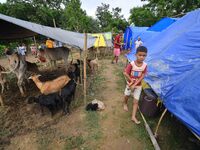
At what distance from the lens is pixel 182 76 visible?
295 centimetres

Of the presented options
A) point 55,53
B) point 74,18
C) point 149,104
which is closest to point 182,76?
point 149,104

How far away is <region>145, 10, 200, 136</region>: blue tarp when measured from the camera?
8.09 ft

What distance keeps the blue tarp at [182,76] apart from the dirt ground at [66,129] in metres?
1.11

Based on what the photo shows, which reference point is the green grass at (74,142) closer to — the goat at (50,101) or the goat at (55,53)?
the goat at (50,101)

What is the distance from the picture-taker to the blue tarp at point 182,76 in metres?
2.46

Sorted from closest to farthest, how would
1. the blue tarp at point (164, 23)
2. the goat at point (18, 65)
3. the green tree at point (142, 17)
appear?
the goat at point (18, 65)
the blue tarp at point (164, 23)
the green tree at point (142, 17)

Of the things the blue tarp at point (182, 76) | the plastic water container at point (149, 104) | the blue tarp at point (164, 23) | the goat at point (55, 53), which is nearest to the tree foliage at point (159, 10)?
the blue tarp at point (164, 23)

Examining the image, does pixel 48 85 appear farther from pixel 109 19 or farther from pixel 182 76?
pixel 109 19

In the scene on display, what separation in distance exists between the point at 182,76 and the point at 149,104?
3.67 ft

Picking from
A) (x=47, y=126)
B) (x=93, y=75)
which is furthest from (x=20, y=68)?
(x=93, y=75)

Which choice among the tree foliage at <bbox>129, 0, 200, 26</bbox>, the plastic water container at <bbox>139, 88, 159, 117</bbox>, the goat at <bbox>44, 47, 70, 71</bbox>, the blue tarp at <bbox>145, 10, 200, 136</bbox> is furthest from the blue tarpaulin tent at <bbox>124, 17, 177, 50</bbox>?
the tree foliage at <bbox>129, 0, 200, 26</bbox>

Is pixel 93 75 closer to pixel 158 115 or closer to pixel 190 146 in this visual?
pixel 158 115

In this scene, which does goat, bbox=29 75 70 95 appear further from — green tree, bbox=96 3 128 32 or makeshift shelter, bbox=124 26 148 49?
green tree, bbox=96 3 128 32

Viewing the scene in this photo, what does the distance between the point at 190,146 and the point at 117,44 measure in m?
7.34
